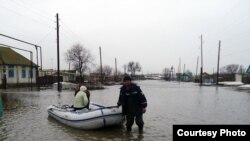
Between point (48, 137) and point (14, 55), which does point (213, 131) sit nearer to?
point (48, 137)

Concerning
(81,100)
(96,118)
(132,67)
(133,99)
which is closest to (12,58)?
(81,100)

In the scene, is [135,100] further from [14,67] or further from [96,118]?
[14,67]

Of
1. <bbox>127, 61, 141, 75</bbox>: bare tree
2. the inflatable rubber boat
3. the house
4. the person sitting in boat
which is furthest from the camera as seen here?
<bbox>127, 61, 141, 75</bbox>: bare tree

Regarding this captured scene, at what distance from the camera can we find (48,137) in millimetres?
9398

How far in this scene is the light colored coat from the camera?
437 inches

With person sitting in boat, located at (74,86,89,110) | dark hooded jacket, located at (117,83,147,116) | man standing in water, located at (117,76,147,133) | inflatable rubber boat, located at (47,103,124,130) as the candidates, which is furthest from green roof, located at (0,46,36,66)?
dark hooded jacket, located at (117,83,147,116)

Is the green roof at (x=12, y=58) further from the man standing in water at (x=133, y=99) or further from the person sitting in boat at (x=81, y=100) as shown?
the man standing in water at (x=133, y=99)

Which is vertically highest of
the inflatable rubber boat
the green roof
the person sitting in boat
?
the green roof

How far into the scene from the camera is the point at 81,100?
11.2m

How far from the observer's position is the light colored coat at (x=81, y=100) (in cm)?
1111

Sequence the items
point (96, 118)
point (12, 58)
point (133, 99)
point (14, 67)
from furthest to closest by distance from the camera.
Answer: point (12, 58)
point (14, 67)
point (96, 118)
point (133, 99)

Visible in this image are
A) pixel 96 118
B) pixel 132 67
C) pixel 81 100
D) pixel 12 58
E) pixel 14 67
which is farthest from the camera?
pixel 132 67

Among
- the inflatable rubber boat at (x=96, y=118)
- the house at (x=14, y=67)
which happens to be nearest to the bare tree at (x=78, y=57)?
the house at (x=14, y=67)

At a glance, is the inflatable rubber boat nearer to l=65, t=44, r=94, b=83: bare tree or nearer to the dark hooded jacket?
the dark hooded jacket
